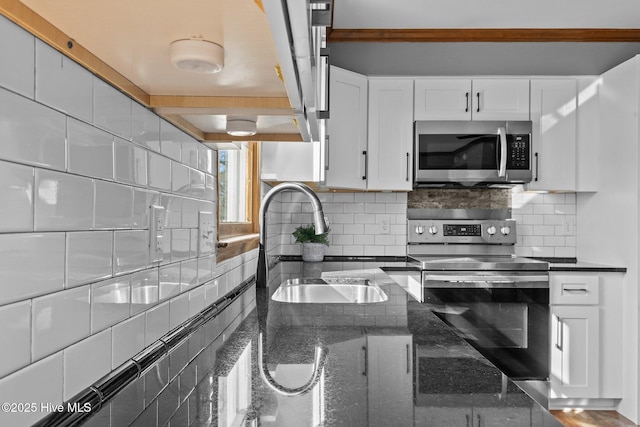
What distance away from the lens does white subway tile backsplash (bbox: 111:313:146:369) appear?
90cm

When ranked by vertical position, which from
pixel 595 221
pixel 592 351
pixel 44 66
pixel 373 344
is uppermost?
pixel 44 66

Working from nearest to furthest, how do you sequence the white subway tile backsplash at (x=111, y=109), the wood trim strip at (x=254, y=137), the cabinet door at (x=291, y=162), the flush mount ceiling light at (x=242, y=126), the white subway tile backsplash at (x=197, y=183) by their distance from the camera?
the white subway tile backsplash at (x=111, y=109) → the flush mount ceiling light at (x=242, y=126) → the white subway tile backsplash at (x=197, y=183) → the wood trim strip at (x=254, y=137) → the cabinet door at (x=291, y=162)

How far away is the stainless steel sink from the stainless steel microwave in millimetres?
1312

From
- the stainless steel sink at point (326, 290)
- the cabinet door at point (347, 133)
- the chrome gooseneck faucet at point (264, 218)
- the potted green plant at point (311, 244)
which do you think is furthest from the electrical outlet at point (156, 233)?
the potted green plant at point (311, 244)

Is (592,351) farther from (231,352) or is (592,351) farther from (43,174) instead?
(43,174)

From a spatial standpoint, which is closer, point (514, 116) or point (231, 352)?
point (231, 352)

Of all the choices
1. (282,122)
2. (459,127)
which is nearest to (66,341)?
(282,122)

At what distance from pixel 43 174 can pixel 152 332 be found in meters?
→ 0.50

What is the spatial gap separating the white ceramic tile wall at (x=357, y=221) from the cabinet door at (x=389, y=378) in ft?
8.66

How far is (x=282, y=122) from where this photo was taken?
4.37ft

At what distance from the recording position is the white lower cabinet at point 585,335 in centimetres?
324

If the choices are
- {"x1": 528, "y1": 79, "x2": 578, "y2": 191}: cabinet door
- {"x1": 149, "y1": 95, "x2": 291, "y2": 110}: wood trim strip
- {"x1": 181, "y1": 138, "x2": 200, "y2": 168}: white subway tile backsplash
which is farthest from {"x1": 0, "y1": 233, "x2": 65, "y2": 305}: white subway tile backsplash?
{"x1": 528, "y1": 79, "x2": 578, "y2": 191}: cabinet door

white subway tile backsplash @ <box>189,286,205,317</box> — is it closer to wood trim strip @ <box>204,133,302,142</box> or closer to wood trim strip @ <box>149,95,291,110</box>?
wood trim strip @ <box>204,133,302,142</box>

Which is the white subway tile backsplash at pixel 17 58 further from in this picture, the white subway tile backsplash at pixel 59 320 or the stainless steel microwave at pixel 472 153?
the stainless steel microwave at pixel 472 153
